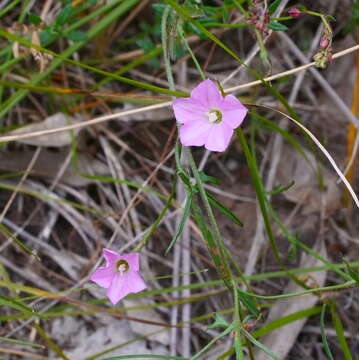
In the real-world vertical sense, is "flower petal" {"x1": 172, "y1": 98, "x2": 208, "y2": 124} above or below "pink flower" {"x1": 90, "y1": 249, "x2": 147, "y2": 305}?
above

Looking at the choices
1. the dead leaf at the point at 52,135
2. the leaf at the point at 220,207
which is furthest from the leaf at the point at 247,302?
the dead leaf at the point at 52,135

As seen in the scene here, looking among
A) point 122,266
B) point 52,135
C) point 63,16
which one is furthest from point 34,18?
point 122,266

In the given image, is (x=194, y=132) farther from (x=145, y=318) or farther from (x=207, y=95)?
(x=145, y=318)

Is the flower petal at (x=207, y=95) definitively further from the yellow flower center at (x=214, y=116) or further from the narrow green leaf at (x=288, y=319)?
the narrow green leaf at (x=288, y=319)

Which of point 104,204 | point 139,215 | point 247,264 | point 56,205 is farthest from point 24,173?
point 247,264

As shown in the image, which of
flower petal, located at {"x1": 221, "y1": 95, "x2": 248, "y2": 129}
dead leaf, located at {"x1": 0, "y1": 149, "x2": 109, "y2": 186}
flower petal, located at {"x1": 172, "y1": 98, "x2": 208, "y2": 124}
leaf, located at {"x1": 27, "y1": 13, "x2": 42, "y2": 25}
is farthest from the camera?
dead leaf, located at {"x1": 0, "y1": 149, "x2": 109, "y2": 186}

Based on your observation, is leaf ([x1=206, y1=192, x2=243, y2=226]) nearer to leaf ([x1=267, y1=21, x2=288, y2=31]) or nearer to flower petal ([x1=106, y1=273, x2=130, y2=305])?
flower petal ([x1=106, y1=273, x2=130, y2=305])

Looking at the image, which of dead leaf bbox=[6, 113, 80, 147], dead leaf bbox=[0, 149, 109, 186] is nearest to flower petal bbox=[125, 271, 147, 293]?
dead leaf bbox=[0, 149, 109, 186]
